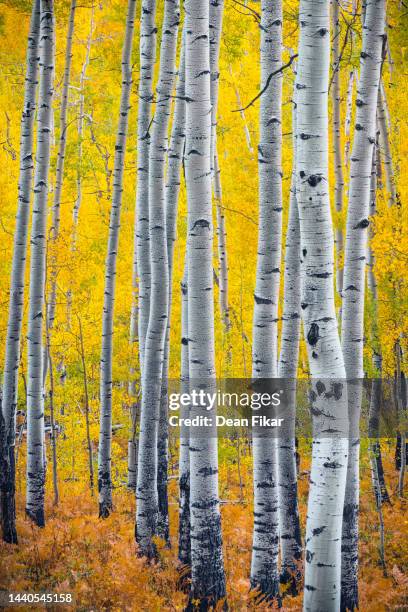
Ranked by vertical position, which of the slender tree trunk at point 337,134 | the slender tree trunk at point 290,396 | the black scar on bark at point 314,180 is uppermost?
the slender tree trunk at point 337,134

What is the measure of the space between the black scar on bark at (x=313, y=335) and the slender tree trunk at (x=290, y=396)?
2.62 meters

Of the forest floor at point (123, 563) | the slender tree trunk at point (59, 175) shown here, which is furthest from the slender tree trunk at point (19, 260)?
the slender tree trunk at point (59, 175)

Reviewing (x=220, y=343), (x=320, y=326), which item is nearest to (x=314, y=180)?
(x=320, y=326)

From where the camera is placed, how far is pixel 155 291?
673 centimetres

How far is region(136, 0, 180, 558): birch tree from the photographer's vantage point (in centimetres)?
672

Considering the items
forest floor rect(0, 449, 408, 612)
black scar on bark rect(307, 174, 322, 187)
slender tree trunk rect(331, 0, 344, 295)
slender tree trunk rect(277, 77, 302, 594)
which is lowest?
forest floor rect(0, 449, 408, 612)

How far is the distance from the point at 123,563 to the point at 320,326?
455 centimetres

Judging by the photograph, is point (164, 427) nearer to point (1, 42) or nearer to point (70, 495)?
point (70, 495)

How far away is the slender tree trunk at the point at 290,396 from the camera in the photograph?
21.8 feet

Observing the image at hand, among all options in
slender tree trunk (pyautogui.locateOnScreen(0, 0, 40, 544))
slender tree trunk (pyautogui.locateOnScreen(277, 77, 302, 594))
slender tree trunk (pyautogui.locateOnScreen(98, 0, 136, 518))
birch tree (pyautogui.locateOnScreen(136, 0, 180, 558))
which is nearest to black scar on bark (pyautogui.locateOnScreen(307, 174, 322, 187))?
slender tree trunk (pyautogui.locateOnScreen(277, 77, 302, 594))

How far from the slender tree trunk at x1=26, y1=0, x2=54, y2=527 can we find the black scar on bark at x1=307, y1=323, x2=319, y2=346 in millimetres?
5284

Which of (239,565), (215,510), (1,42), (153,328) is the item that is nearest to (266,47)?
(153,328)

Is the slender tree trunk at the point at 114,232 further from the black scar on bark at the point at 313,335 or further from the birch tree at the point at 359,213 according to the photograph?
the black scar on bark at the point at 313,335

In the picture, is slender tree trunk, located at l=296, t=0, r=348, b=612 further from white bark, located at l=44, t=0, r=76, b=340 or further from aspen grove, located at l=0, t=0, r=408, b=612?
white bark, located at l=44, t=0, r=76, b=340
